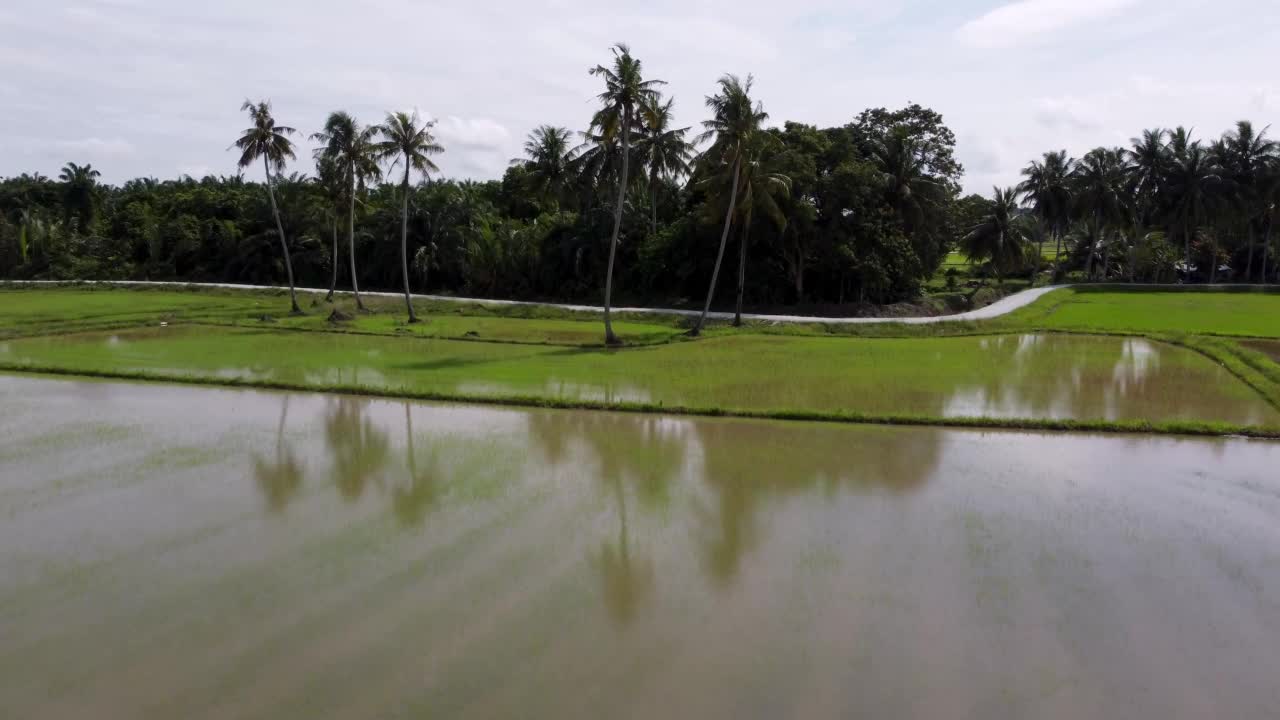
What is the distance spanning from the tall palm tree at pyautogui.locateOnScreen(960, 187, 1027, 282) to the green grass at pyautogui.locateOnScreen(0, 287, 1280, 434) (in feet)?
32.7

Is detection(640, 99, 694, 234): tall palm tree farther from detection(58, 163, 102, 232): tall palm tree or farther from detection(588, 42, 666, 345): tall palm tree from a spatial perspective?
detection(58, 163, 102, 232): tall palm tree

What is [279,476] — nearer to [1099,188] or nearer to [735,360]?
[735,360]

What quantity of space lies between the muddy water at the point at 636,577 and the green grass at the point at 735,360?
291cm

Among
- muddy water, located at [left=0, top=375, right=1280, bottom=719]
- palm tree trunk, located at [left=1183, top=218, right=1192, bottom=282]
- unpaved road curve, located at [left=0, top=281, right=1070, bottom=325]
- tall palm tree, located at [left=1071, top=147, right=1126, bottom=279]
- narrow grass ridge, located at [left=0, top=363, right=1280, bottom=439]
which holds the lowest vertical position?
muddy water, located at [left=0, top=375, right=1280, bottom=719]

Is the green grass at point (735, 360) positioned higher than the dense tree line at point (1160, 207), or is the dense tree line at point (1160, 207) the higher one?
the dense tree line at point (1160, 207)

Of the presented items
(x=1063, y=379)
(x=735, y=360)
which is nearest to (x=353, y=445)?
(x=735, y=360)

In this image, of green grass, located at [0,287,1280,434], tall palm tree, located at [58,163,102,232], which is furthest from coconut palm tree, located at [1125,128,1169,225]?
tall palm tree, located at [58,163,102,232]

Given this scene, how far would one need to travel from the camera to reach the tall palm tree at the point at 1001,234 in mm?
46656

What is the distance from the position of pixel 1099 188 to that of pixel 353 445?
4931 centimetres

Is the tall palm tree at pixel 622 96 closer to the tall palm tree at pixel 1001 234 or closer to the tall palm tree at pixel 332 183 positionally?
the tall palm tree at pixel 332 183

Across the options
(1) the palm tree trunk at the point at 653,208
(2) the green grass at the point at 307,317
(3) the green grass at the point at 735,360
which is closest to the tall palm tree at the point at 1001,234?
(3) the green grass at the point at 735,360

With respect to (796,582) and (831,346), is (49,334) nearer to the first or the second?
(831,346)

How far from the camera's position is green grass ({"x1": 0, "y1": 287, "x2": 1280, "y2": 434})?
17047mm

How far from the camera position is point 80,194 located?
2270 inches
